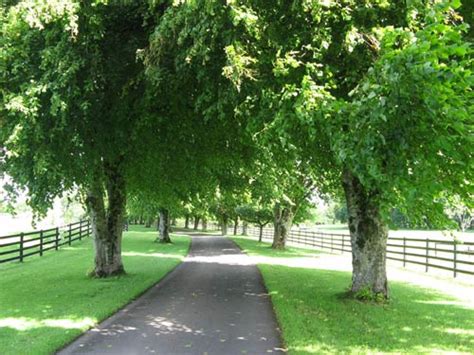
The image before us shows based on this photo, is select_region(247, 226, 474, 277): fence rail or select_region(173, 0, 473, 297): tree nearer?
select_region(173, 0, 473, 297): tree

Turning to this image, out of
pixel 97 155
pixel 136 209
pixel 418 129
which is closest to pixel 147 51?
pixel 97 155

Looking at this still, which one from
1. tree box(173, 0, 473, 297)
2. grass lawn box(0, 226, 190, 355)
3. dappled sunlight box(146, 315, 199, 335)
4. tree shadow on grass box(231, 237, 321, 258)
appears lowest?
tree shadow on grass box(231, 237, 321, 258)

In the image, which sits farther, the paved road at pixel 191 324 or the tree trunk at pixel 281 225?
the tree trunk at pixel 281 225

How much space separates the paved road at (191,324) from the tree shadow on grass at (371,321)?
471mm

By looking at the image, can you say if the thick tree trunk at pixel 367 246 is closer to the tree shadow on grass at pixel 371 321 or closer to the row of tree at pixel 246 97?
the row of tree at pixel 246 97

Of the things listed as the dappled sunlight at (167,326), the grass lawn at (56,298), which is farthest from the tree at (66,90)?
the dappled sunlight at (167,326)

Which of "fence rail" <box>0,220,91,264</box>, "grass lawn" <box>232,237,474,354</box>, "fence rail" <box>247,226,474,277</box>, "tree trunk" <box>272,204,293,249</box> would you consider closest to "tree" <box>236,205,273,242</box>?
"fence rail" <box>247,226,474,277</box>

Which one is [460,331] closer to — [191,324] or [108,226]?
[191,324]

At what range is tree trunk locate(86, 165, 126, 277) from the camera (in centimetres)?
1603

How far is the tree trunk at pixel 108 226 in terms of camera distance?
1603 cm

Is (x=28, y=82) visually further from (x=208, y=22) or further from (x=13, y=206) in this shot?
(x=208, y=22)

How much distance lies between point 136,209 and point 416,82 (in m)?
31.8

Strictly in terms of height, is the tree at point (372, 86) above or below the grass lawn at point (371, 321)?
above

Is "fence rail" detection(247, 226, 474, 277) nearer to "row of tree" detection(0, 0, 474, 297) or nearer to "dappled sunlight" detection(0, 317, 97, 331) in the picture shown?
"row of tree" detection(0, 0, 474, 297)
